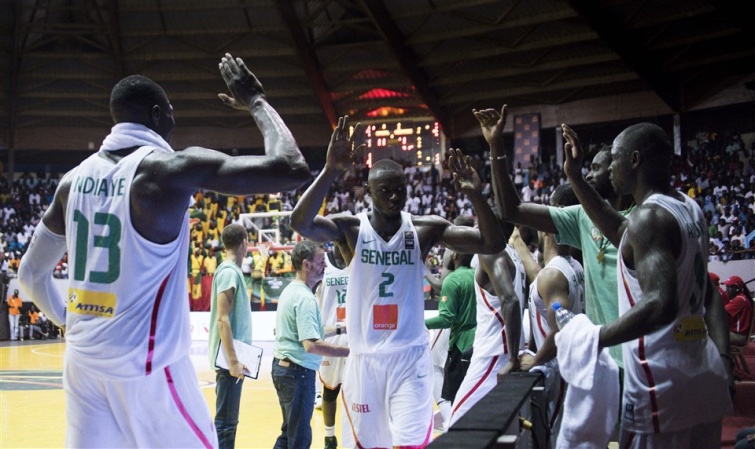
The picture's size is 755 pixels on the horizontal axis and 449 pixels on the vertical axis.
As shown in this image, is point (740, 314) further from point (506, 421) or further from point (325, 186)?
point (506, 421)

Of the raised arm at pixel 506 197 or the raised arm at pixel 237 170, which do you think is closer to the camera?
the raised arm at pixel 237 170

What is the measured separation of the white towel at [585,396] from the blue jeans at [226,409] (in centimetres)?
316

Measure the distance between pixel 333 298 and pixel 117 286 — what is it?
5055 millimetres

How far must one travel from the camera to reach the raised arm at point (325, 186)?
4.32 m

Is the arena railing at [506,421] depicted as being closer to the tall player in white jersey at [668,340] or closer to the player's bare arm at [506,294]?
the tall player in white jersey at [668,340]

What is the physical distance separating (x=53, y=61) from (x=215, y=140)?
7.51 m

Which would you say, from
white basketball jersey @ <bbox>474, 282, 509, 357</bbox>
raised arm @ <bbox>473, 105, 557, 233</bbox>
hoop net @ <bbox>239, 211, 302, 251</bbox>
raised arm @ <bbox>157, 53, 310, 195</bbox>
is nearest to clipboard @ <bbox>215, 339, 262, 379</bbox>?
white basketball jersey @ <bbox>474, 282, 509, 357</bbox>

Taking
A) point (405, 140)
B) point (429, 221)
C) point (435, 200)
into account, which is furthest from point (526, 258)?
point (405, 140)

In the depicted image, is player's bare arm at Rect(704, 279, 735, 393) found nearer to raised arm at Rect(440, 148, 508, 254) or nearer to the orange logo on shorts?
raised arm at Rect(440, 148, 508, 254)

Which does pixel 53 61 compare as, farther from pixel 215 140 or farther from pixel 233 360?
pixel 233 360

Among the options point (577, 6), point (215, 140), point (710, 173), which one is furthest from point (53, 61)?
point (710, 173)

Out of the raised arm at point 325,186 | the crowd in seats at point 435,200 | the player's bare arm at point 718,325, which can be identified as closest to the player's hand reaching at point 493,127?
the raised arm at point 325,186

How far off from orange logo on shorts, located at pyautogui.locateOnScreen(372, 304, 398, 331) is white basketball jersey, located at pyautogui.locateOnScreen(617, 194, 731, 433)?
5.64 feet

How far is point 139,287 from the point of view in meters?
3.00
